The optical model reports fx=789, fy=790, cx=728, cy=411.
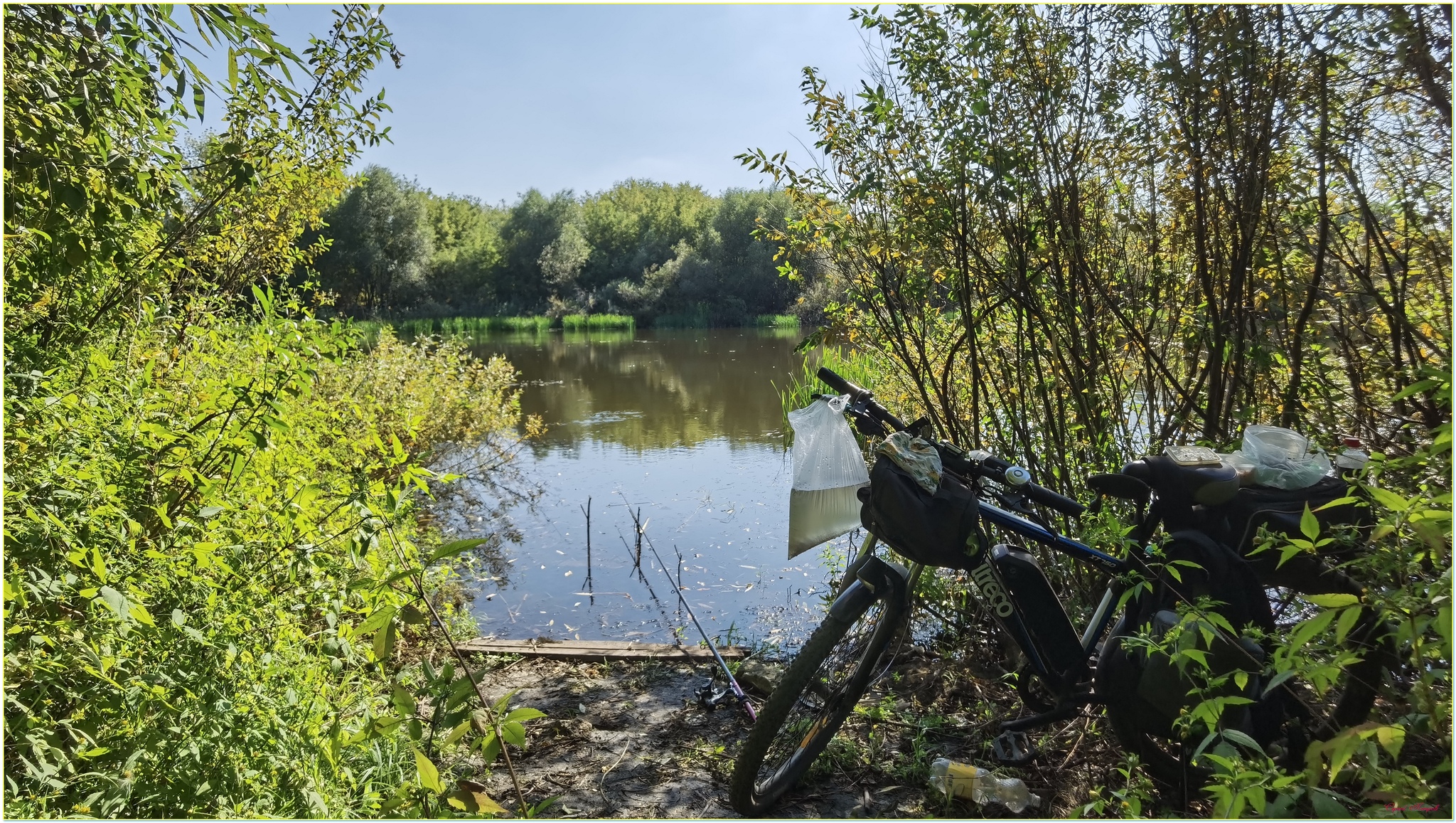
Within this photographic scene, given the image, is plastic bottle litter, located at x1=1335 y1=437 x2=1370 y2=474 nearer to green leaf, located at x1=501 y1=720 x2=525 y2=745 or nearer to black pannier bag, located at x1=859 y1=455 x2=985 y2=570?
black pannier bag, located at x1=859 y1=455 x2=985 y2=570

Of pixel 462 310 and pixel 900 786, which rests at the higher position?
pixel 462 310

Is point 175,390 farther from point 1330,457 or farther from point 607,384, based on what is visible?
point 607,384

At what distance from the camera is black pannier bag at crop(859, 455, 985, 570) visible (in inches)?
83.3

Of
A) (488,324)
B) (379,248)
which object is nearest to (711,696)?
(488,324)

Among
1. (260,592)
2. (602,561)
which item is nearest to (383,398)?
(602,561)

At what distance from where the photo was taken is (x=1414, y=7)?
7.04 feet

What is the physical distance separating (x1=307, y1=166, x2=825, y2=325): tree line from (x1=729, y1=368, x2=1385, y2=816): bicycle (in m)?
31.5

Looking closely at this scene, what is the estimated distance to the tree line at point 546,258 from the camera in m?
38.3

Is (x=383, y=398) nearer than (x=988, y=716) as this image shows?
No

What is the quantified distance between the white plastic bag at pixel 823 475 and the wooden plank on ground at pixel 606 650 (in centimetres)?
173

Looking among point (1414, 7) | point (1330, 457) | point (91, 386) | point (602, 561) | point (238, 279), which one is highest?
point (1414, 7)

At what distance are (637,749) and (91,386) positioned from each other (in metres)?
2.23

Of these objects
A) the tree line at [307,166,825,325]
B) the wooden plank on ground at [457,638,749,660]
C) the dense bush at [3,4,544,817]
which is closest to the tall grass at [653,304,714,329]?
the tree line at [307,166,825,325]

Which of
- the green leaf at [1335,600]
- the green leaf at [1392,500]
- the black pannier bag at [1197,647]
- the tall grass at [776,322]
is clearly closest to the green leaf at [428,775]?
the green leaf at [1335,600]
